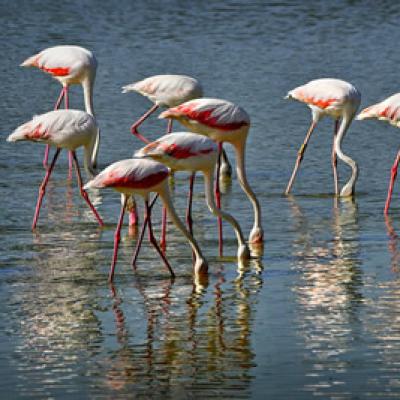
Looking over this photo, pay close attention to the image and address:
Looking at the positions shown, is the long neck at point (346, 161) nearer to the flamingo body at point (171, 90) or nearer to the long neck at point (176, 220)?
the flamingo body at point (171, 90)

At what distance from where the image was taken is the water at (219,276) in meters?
6.71

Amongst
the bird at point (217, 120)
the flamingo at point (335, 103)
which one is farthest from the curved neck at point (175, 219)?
the flamingo at point (335, 103)

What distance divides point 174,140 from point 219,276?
3.01 ft

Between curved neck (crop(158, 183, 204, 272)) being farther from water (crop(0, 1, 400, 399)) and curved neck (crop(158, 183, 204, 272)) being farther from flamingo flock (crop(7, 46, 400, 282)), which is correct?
water (crop(0, 1, 400, 399))

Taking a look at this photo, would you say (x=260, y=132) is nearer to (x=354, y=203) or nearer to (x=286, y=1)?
(x=354, y=203)

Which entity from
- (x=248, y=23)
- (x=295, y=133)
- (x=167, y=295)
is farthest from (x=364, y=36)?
(x=167, y=295)

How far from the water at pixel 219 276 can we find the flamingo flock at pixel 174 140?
8.5 inches

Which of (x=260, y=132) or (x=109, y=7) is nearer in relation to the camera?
(x=260, y=132)

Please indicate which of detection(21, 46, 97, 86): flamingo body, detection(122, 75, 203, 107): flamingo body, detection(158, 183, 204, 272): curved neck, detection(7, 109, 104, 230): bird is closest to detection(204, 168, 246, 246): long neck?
detection(158, 183, 204, 272): curved neck

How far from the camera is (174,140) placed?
29.0 ft

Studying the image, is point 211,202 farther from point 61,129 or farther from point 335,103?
point 335,103

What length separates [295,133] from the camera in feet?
46.7

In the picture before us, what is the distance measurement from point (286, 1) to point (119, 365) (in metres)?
17.5

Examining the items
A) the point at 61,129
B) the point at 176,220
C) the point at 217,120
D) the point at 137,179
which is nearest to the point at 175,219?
the point at 176,220
